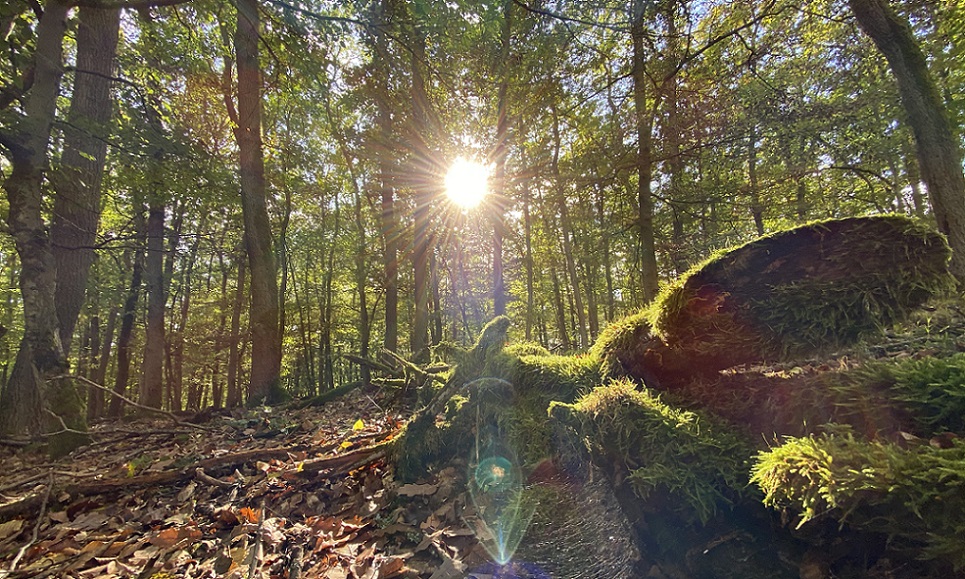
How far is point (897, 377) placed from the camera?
132 centimetres

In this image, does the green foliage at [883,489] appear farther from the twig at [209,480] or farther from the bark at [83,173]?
the bark at [83,173]

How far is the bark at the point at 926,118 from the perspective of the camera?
15.1 feet

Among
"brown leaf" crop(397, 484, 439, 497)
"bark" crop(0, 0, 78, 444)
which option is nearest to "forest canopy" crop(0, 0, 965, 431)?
"bark" crop(0, 0, 78, 444)

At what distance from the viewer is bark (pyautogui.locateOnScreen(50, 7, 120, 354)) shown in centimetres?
553

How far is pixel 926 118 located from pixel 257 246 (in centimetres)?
1088

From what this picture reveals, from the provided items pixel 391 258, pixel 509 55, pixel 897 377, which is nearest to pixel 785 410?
pixel 897 377

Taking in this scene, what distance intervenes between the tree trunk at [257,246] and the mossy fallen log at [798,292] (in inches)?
298

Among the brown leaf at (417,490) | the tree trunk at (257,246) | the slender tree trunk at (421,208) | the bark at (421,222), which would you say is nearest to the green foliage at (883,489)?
the brown leaf at (417,490)

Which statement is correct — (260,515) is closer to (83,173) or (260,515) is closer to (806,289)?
(806,289)

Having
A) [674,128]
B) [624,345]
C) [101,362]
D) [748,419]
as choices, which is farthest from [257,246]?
[101,362]

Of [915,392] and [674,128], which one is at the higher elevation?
[674,128]

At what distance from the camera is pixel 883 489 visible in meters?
0.91

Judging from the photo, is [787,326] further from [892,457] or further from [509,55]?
[509,55]

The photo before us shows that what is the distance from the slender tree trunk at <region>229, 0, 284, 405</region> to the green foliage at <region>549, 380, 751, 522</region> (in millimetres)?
7255
